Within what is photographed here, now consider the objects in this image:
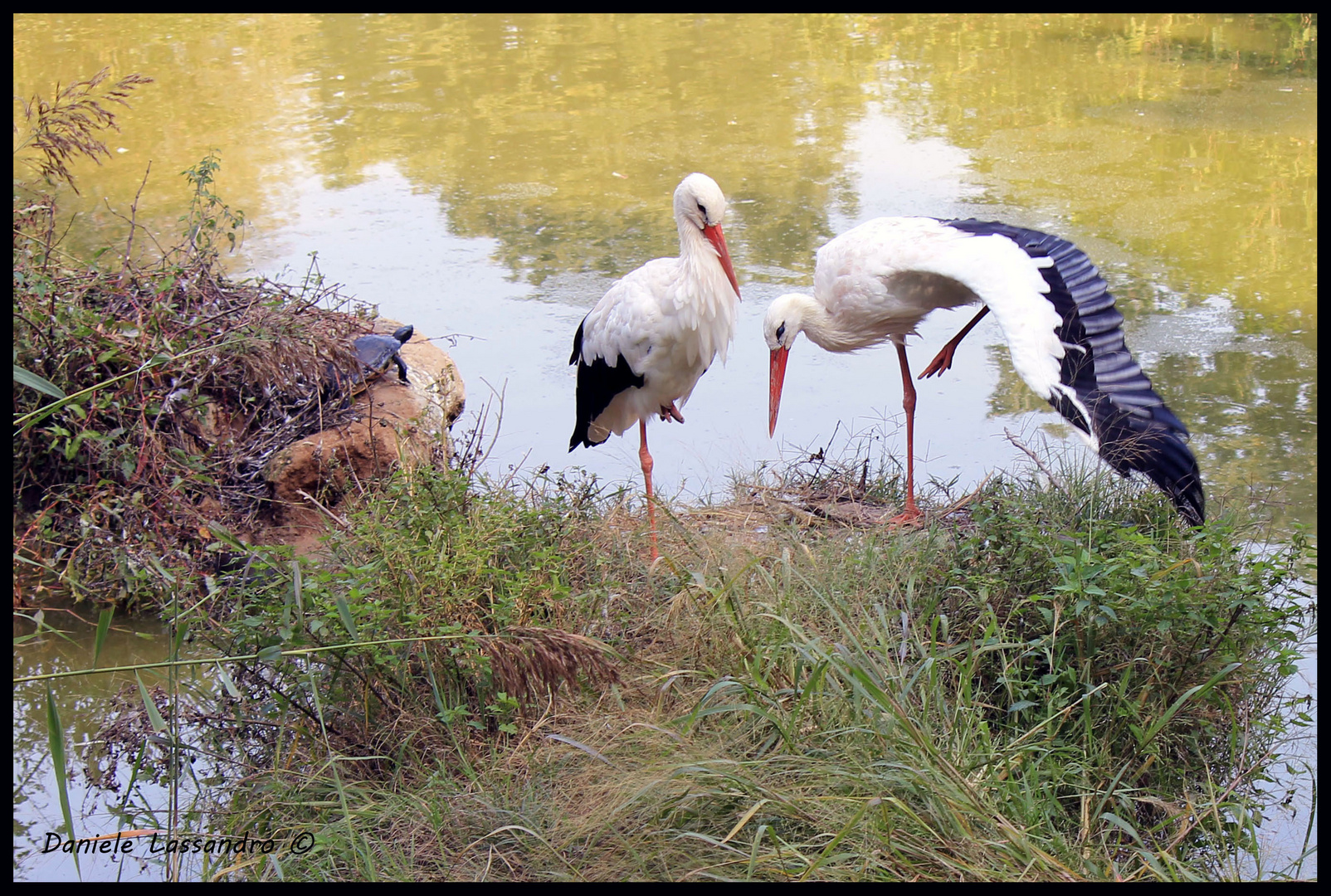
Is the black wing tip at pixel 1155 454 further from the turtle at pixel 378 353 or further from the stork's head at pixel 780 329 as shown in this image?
the turtle at pixel 378 353

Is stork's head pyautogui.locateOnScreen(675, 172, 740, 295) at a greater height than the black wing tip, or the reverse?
stork's head pyautogui.locateOnScreen(675, 172, 740, 295)

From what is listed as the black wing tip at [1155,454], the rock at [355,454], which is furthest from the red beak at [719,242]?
the black wing tip at [1155,454]

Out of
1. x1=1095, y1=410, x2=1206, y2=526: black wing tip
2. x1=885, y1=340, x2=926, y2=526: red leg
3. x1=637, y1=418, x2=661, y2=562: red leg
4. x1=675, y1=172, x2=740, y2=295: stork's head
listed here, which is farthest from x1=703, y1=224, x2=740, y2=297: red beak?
x1=1095, y1=410, x2=1206, y2=526: black wing tip

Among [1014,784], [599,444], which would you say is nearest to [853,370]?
[599,444]

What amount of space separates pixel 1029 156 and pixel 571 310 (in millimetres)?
3396

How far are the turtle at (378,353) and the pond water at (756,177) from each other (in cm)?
58

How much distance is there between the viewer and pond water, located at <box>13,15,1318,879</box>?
199 inches

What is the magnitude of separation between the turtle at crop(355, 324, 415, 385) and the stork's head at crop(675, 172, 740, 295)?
1420 millimetres

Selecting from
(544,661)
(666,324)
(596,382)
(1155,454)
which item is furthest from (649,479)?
(1155,454)

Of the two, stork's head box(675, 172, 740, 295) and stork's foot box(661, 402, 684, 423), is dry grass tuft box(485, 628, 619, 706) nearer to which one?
stork's head box(675, 172, 740, 295)

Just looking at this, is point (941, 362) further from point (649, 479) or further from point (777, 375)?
point (649, 479)

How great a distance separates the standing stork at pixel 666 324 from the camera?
3916 mm

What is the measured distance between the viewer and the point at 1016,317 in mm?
3320

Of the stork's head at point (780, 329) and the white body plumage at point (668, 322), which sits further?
the stork's head at point (780, 329)
